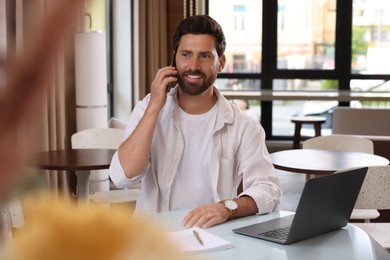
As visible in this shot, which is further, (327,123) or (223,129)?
(327,123)

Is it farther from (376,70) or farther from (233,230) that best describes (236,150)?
(376,70)

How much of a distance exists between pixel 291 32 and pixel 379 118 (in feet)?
8.99

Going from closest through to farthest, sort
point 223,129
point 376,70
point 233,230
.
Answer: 1. point 233,230
2. point 223,129
3. point 376,70

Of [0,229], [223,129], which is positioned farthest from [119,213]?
[223,129]

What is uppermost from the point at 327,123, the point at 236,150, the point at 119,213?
the point at 119,213

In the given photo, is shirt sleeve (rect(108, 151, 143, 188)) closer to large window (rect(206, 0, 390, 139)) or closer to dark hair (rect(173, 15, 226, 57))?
dark hair (rect(173, 15, 226, 57))

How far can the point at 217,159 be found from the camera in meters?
2.56

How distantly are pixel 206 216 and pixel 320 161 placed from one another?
2210 millimetres

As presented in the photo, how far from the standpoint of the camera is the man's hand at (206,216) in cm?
212

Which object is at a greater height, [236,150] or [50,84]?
[50,84]

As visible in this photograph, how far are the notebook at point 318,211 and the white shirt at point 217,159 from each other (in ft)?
1.37

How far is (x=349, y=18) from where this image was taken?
946cm

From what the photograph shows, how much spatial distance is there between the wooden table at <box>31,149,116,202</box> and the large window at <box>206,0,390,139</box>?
523cm

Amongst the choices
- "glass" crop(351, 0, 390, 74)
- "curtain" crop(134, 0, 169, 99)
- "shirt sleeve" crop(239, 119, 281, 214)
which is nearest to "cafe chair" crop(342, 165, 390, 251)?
"shirt sleeve" crop(239, 119, 281, 214)
